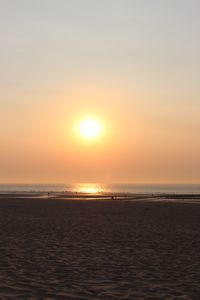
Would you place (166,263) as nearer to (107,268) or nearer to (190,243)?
(107,268)

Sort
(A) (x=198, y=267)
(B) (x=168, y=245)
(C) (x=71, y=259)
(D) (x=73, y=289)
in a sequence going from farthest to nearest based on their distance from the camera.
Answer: (B) (x=168, y=245)
(C) (x=71, y=259)
(A) (x=198, y=267)
(D) (x=73, y=289)

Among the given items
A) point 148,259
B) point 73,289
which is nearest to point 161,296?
point 73,289

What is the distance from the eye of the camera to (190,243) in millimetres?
20328

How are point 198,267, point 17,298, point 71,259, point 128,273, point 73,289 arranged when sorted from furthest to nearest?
point 71,259 < point 198,267 < point 128,273 < point 73,289 < point 17,298

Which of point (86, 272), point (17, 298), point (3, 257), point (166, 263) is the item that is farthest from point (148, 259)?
point (17, 298)

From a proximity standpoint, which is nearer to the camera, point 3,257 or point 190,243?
point 3,257

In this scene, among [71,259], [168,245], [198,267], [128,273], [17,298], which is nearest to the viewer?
[17,298]

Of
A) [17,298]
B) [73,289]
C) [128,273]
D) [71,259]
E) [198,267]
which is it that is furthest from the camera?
[71,259]

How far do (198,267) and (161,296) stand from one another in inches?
167

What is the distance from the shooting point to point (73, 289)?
1085 cm

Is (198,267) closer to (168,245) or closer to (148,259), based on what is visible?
(148,259)

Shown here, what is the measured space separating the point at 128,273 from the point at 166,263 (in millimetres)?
2348

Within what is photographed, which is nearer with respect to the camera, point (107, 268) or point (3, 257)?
point (107, 268)

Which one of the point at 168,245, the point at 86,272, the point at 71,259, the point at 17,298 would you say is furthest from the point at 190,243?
the point at 17,298
